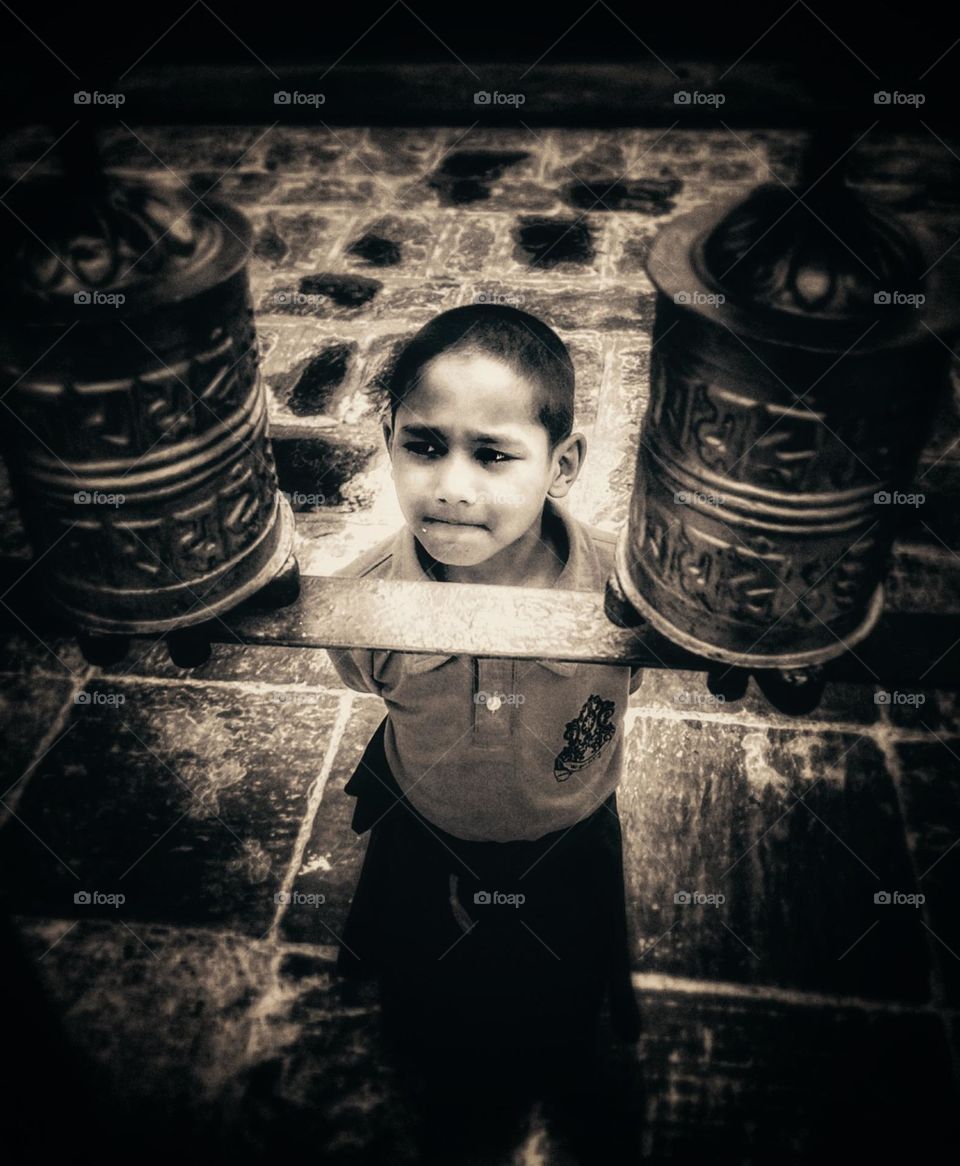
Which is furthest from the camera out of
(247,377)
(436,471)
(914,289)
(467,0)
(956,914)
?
(956,914)

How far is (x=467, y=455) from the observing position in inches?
62.1

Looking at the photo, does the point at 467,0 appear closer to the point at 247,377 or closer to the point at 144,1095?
the point at 247,377

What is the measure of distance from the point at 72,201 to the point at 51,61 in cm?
18

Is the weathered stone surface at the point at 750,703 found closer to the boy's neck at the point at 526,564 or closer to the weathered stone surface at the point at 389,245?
the boy's neck at the point at 526,564

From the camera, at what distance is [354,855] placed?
8.51ft

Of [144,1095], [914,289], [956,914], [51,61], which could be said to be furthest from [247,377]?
[956,914]
